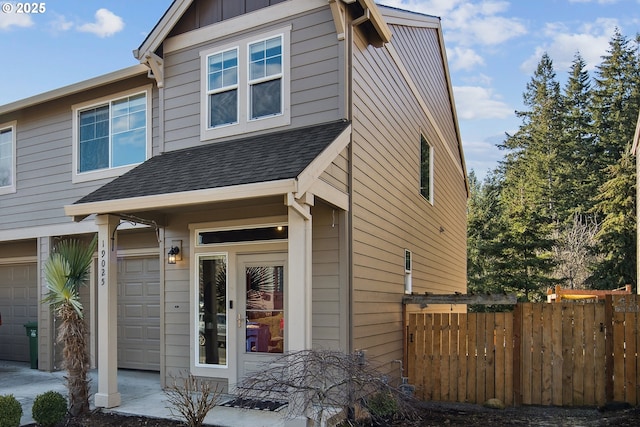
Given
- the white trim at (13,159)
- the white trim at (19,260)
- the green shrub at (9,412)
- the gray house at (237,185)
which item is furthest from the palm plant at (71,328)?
the white trim at (19,260)

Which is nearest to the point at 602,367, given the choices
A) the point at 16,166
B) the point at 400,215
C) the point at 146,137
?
the point at 400,215

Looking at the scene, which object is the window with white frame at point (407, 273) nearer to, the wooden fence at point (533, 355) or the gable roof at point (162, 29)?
the wooden fence at point (533, 355)

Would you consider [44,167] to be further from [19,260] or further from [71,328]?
[71,328]

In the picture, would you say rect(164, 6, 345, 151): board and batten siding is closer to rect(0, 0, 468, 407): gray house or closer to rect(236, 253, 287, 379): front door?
rect(0, 0, 468, 407): gray house

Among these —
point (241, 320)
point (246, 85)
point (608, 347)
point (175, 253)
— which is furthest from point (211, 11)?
point (608, 347)

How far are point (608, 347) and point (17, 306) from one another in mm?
11049

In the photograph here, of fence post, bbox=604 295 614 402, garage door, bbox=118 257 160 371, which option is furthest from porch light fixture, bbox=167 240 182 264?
fence post, bbox=604 295 614 402

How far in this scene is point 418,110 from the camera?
10.5 meters

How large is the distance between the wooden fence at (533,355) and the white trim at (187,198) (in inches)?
162

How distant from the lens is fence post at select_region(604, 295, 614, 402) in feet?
23.2

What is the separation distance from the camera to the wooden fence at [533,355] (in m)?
7.05

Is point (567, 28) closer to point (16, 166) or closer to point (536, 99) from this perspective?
point (536, 99)

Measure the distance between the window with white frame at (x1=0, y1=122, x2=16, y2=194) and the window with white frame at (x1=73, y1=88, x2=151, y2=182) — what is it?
185 centimetres

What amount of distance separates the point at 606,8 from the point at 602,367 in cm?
3448
